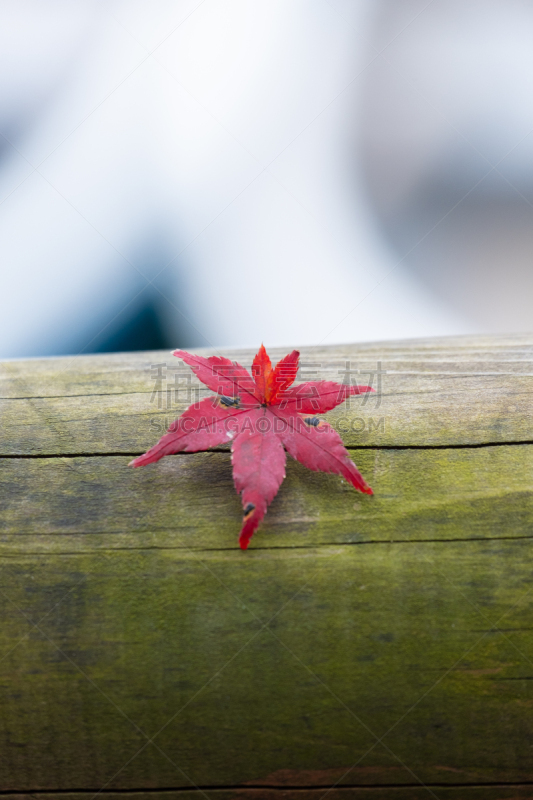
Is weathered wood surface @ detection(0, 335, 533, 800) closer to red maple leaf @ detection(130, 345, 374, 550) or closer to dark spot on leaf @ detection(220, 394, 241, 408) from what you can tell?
red maple leaf @ detection(130, 345, 374, 550)

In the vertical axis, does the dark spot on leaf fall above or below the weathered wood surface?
above

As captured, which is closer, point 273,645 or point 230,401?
point 273,645

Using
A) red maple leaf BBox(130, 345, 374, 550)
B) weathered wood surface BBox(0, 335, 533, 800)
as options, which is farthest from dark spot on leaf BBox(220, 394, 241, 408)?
weathered wood surface BBox(0, 335, 533, 800)

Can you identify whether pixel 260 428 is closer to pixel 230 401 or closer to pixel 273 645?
pixel 230 401

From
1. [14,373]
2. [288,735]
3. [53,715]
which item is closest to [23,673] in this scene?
[53,715]

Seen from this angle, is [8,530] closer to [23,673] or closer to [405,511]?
[23,673]

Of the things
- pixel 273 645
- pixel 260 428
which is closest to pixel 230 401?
pixel 260 428
